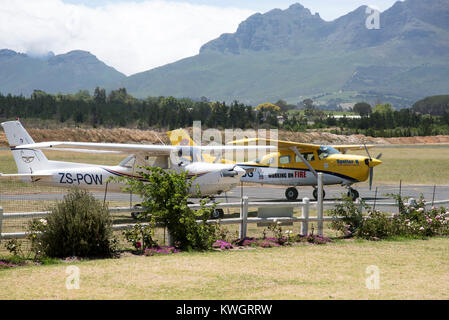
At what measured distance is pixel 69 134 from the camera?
3494 inches

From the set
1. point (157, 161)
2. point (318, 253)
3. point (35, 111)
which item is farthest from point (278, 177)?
point (35, 111)

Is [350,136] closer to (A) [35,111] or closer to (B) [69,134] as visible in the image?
(B) [69,134]

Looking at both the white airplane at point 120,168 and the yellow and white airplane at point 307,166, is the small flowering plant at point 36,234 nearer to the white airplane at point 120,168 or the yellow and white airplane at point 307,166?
the white airplane at point 120,168

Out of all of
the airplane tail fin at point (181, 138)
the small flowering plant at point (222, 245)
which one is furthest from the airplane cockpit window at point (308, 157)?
the small flowering plant at point (222, 245)

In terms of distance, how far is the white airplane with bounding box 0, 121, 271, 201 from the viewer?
17.7 meters

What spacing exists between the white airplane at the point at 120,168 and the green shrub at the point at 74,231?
6.58 metres

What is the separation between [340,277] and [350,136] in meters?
106

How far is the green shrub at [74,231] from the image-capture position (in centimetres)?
1074

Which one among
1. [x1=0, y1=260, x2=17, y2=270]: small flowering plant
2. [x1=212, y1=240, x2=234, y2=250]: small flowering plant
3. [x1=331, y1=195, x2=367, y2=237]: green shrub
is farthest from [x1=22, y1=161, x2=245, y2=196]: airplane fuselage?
[x1=0, y1=260, x2=17, y2=270]: small flowering plant

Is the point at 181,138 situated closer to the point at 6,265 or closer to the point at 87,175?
the point at 87,175

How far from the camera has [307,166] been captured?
78.5 ft

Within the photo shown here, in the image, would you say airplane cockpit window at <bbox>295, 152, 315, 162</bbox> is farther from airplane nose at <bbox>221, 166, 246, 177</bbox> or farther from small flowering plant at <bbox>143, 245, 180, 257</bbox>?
small flowering plant at <bbox>143, 245, 180, 257</bbox>

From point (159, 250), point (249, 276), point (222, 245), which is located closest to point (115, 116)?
point (222, 245)

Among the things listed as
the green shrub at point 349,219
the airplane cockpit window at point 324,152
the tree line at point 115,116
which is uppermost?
the tree line at point 115,116
